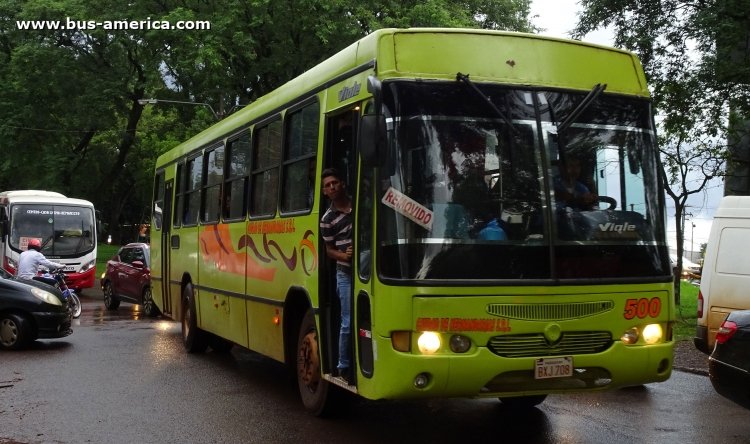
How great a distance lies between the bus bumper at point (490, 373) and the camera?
624 centimetres

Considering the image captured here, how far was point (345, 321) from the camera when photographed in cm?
708

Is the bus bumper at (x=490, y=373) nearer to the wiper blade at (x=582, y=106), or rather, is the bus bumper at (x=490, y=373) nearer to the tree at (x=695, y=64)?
the wiper blade at (x=582, y=106)

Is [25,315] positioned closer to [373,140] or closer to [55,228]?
[373,140]

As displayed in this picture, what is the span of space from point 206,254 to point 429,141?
235 inches

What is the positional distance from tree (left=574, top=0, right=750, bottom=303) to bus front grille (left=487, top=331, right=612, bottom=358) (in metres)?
9.38

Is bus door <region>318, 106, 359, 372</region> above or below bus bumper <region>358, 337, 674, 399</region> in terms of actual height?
above

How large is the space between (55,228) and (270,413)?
66.9 feet

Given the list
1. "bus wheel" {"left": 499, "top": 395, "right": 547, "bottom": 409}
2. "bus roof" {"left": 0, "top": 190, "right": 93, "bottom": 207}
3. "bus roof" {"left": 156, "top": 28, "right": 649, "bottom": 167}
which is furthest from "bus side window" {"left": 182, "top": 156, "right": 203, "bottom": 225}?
"bus roof" {"left": 0, "top": 190, "right": 93, "bottom": 207}

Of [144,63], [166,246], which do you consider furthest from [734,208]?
[144,63]

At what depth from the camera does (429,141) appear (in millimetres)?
6406

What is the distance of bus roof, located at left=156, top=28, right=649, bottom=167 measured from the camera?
6.64 metres

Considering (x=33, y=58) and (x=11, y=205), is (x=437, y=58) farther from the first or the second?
(x=33, y=58)

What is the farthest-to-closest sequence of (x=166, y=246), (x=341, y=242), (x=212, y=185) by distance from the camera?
(x=166, y=246), (x=212, y=185), (x=341, y=242)

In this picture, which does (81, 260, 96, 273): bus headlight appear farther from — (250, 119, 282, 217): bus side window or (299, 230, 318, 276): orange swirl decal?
(299, 230, 318, 276): orange swirl decal
